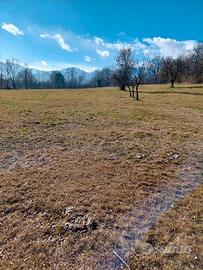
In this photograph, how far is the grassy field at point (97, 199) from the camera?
13.3 ft

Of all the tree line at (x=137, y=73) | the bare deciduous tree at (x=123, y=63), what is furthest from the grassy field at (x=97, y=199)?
the bare deciduous tree at (x=123, y=63)

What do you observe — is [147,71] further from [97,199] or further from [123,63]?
[97,199]

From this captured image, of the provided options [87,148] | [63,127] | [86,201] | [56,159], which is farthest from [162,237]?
[63,127]

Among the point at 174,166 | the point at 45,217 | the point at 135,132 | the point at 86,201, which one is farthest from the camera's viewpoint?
the point at 135,132

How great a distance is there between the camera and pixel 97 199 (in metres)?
5.63

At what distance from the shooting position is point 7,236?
4480 millimetres

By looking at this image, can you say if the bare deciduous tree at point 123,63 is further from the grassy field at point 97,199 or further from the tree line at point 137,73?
the grassy field at point 97,199

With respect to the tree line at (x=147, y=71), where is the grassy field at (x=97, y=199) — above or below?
below

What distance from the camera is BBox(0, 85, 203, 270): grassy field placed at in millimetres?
4062

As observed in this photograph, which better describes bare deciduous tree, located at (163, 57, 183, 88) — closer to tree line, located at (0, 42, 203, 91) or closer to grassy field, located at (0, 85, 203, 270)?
tree line, located at (0, 42, 203, 91)

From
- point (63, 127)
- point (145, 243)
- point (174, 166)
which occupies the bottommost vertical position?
point (145, 243)

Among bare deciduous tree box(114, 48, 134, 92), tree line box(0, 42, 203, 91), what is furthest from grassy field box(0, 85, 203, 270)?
bare deciduous tree box(114, 48, 134, 92)

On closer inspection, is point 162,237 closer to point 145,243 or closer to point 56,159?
point 145,243

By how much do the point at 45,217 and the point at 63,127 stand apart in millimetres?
7672
